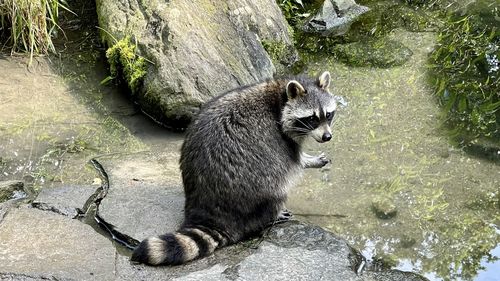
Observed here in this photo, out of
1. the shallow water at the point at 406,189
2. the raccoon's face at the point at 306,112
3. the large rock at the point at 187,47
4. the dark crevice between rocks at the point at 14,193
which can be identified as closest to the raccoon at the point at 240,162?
the raccoon's face at the point at 306,112

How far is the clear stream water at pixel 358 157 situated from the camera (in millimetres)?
4086

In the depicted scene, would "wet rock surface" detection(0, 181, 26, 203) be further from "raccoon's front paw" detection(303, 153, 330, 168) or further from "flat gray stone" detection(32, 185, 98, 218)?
"raccoon's front paw" detection(303, 153, 330, 168)

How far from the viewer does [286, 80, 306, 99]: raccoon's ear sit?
404 cm

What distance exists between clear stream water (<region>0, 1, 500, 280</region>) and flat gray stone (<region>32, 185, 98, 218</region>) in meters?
0.18

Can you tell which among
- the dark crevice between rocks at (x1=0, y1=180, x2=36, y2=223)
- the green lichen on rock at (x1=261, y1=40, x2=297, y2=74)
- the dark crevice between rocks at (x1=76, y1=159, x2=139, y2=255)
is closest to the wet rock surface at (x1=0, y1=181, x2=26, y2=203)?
the dark crevice between rocks at (x1=0, y1=180, x2=36, y2=223)

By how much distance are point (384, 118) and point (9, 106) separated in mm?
2850

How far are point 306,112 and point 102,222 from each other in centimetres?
135

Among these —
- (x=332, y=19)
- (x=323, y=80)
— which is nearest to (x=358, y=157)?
(x=323, y=80)

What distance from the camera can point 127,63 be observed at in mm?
5332

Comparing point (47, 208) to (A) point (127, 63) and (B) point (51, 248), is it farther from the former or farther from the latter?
(A) point (127, 63)

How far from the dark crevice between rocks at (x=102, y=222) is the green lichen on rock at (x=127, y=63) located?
1.13 m

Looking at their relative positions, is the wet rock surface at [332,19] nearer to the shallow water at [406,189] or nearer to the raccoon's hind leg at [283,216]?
the shallow water at [406,189]

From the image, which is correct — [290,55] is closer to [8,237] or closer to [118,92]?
[118,92]

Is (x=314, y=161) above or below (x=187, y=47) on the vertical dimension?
below
